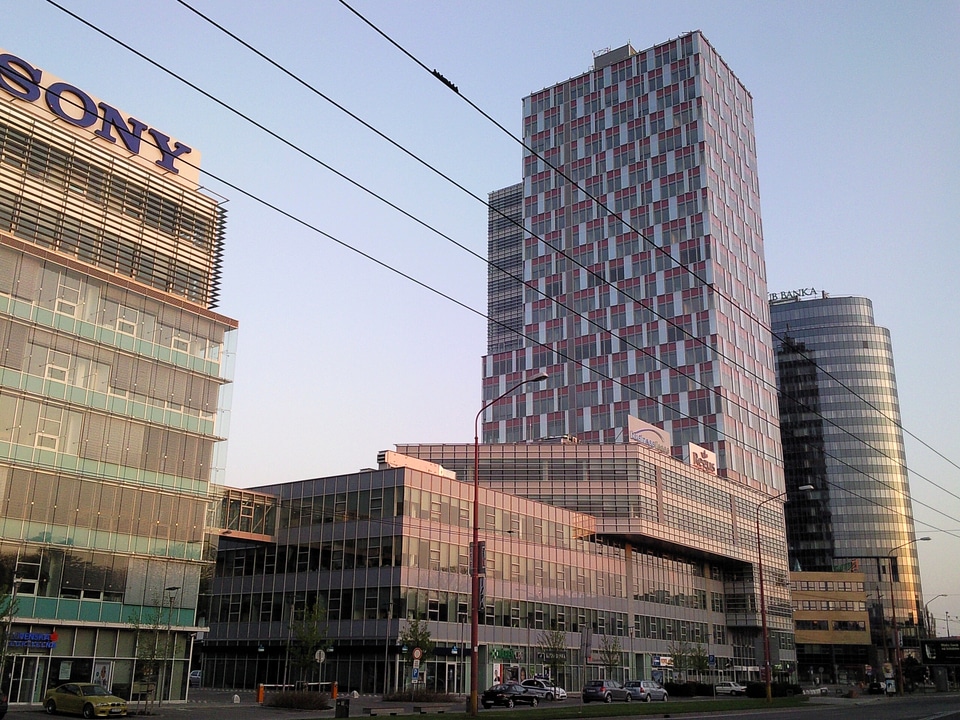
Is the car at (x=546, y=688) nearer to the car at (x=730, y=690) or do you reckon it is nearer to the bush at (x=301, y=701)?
the car at (x=730, y=690)

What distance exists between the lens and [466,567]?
6925 centimetres

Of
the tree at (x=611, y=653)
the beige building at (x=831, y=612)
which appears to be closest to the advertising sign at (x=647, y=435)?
the tree at (x=611, y=653)

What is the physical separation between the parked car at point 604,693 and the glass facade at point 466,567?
9.26 meters

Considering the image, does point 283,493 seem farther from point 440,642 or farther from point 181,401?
point 181,401

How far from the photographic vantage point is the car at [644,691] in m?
60.2

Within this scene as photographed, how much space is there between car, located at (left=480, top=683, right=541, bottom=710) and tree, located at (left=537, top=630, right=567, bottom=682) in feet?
55.3

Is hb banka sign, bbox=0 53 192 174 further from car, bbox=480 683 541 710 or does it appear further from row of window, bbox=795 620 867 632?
row of window, bbox=795 620 867 632

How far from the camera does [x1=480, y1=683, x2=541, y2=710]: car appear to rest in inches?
2046

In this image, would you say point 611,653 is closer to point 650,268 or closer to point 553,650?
point 553,650

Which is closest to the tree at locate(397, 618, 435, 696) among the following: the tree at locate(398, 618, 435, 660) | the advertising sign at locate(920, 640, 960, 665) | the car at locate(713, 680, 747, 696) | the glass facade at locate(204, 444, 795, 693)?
the tree at locate(398, 618, 435, 660)

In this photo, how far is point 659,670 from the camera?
297 ft

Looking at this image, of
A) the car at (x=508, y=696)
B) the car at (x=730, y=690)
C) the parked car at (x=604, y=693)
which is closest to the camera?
the car at (x=508, y=696)

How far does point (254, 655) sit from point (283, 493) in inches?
498

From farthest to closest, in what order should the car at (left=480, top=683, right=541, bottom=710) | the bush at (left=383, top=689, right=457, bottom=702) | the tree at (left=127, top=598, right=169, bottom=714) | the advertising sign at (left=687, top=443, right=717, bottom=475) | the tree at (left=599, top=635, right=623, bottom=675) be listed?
the advertising sign at (left=687, top=443, right=717, bottom=475), the tree at (left=599, top=635, right=623, bottom=675), the bush at (left=383, top=689, right=457, bottom=702), the car at (left=480, top=683, right=541, bottom=710), the tree at (left=127, top=598, right=169, bottom=714)
